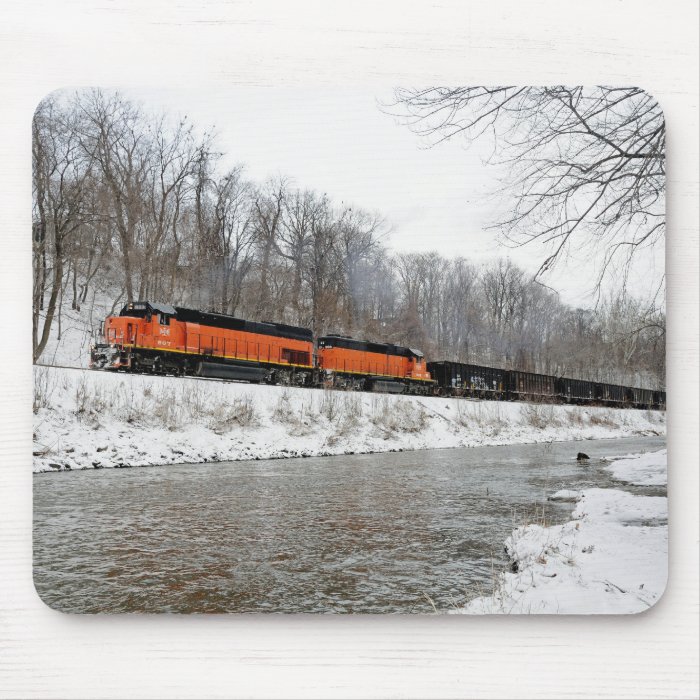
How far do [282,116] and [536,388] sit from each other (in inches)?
99.6

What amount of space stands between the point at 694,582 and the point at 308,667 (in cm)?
216

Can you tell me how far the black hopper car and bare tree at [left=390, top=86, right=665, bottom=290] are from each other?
2.37 ft

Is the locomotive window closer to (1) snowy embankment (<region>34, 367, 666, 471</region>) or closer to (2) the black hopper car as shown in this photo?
(1) snowy embankment (<region>34, 367, 666, 471</region>)

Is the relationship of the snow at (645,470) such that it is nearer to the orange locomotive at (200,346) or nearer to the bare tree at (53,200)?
the orange locomotive at (200,346)

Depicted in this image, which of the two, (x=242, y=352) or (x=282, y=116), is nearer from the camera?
(x=282, y=116)

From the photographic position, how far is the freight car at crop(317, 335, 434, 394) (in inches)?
189

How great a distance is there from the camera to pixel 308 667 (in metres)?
3.20

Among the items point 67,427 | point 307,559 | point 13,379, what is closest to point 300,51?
point 13,379

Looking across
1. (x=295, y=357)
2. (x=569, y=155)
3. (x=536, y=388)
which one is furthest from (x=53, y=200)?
(x=295, y=357)

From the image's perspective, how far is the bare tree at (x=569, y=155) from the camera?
3.54m

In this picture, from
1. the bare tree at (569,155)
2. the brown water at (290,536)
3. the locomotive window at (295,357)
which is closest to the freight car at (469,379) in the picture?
the brown water at (290,536)

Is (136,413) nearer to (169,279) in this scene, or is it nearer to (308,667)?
(169,279)

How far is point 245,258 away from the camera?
397 cm

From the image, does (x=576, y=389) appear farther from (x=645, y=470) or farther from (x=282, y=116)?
(x=282, y=116)
